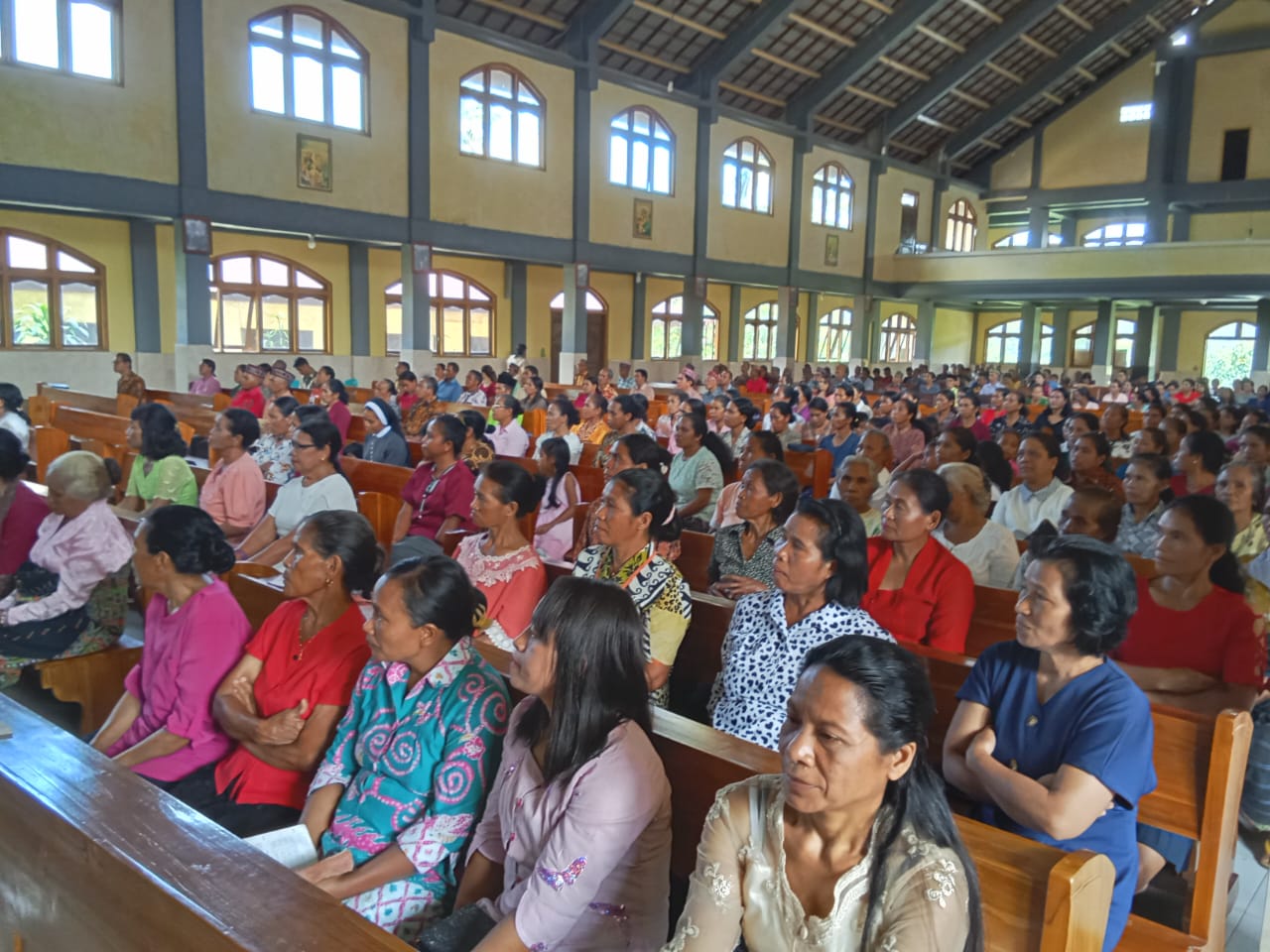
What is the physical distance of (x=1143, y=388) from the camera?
47.1 ft

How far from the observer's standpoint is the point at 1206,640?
2.63 meters

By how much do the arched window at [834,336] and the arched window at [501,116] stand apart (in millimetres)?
10557

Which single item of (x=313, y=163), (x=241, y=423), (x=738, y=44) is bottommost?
(x=241, y=423)

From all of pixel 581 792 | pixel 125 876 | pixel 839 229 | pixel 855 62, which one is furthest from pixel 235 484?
pixel 839 229

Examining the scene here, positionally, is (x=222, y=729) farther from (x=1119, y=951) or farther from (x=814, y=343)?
(x=814, y=343)

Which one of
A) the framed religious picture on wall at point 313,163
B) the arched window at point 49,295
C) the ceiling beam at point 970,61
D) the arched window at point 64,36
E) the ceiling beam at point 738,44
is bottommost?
the arched window at point 49,295

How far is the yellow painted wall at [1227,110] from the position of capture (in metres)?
21.7

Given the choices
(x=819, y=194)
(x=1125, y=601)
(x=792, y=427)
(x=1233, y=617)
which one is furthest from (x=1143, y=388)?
(x=1125, y=601)

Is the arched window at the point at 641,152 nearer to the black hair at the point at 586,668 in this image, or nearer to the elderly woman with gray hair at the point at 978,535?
the elderly woman with gray hair at the point at 978,535

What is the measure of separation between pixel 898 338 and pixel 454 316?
47.3 feet

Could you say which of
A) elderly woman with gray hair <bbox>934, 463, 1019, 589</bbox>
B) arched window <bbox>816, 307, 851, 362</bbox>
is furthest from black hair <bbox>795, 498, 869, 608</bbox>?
arched window <bbox>816, 307, 851, 362</bbox>

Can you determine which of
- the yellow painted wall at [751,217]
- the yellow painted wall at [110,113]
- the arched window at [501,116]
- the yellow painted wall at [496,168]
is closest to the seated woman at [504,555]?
the yellow painted wall at [110,113]

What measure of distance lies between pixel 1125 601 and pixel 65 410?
26.5 feet

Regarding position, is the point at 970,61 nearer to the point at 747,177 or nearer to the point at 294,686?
the point at 747,177
